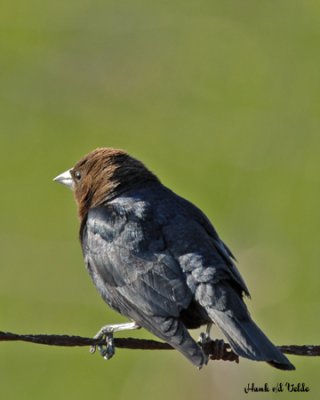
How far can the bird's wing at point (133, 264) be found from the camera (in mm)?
7516

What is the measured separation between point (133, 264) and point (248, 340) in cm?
90

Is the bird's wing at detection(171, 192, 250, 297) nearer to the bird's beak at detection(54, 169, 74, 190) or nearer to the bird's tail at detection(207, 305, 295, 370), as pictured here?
the bird's tail at detection(207, 305, 295, 370)

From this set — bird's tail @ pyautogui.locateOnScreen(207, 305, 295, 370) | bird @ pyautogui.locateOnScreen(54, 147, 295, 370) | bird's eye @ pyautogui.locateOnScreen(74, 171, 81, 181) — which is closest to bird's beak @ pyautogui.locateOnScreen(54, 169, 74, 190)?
bird's eye @ pyautogui.locateOnScreen(74, 171, 81, 181)

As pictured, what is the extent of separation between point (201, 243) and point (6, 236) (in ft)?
41.8

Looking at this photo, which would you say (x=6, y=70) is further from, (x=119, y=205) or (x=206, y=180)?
(x=119, y=205)

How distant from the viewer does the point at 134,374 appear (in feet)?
49.5

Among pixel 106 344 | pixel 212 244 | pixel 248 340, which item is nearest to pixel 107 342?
pixel 106 344

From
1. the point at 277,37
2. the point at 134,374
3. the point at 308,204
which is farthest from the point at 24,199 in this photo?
the point at 277,37

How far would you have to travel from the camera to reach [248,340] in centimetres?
720

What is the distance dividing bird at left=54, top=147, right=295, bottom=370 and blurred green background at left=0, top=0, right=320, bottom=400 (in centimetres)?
466

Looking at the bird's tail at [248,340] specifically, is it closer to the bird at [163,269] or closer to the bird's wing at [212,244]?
the bird at [163,269]

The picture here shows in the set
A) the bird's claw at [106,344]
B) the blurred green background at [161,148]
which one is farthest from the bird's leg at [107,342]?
the blurred green background at [161,148]

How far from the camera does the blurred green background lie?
15.2 m

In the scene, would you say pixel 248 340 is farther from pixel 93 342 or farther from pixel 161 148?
pixel 161 148
